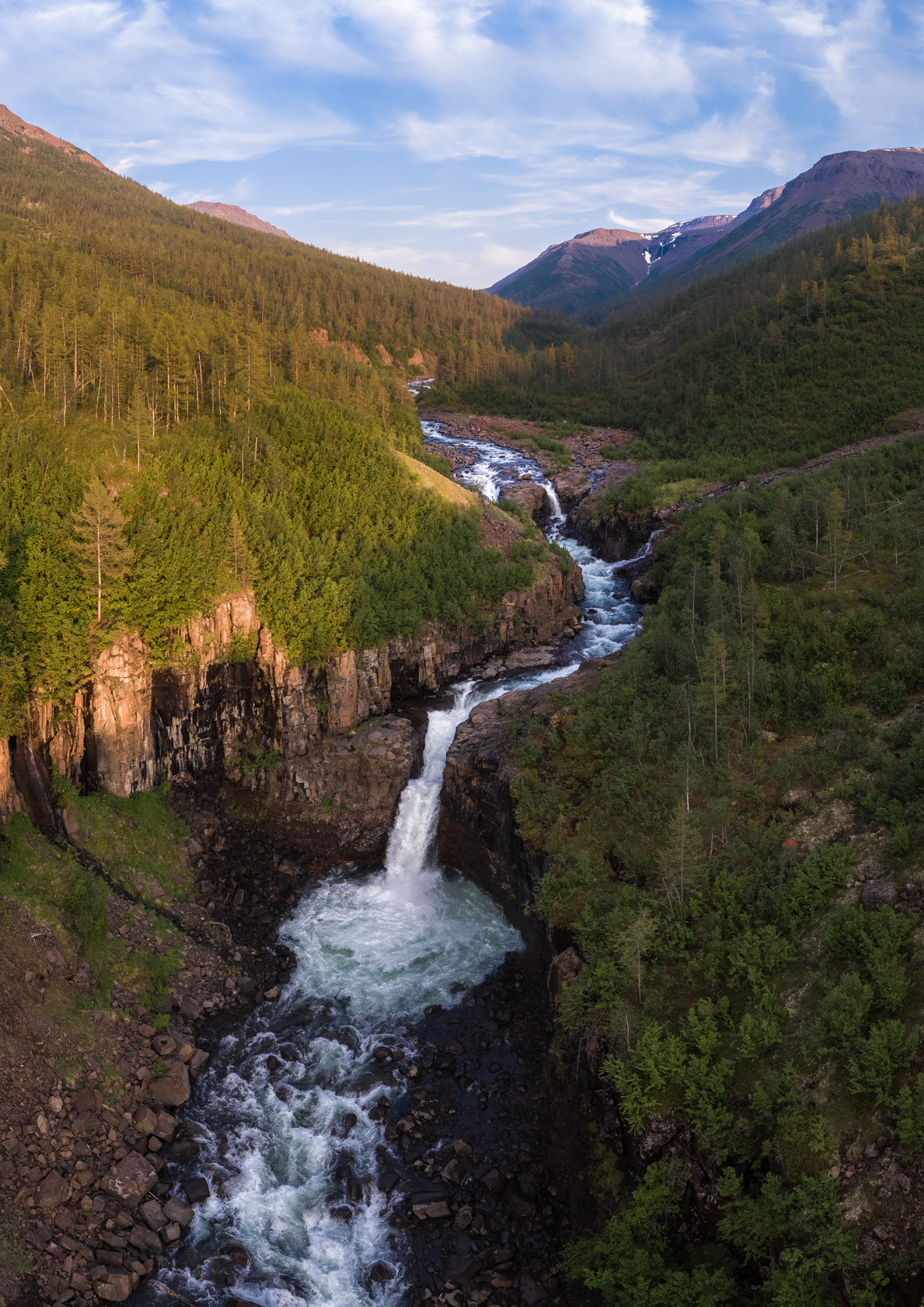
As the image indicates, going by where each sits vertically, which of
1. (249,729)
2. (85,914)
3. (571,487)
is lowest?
(85,914)

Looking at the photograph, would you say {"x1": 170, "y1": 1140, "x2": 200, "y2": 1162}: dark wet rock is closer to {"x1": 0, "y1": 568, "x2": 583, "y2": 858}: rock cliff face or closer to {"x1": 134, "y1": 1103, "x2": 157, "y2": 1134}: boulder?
{"x1": 134, "y1": 1103, "x2": 157, "y2": 1134}: boulder

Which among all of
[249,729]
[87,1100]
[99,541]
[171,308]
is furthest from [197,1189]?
[171,308]

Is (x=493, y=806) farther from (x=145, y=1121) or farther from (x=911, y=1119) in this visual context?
(x=911, y=1119)

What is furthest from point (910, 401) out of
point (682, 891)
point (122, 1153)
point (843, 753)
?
point (122, 1153)

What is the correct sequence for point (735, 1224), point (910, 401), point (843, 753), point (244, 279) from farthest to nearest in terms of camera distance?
point (244, 279), point (910, 401), point (843, 753), point (735, 1224)

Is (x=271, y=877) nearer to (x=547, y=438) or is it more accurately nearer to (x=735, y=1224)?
(x=735, y=1224)

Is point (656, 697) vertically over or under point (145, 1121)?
over
